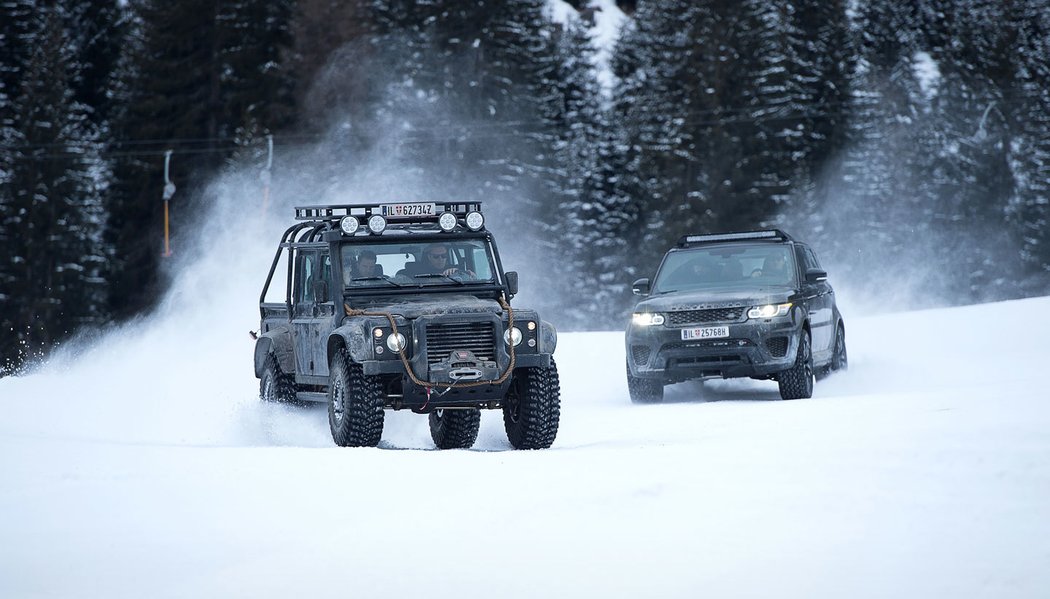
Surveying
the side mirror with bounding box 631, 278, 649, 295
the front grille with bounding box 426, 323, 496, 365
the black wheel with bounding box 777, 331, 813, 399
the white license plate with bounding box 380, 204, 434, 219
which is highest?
the white license plate with bounding box 380, 204, 434, 219

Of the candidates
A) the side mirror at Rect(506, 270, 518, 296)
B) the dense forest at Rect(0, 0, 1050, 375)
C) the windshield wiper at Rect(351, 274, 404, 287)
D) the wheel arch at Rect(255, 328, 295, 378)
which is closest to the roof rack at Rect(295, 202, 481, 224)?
the windshield wiper at Rect(351, 274, 404, 287)

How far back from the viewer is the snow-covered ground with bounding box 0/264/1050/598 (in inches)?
279

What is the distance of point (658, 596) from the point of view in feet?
22.3

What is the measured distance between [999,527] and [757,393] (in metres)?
10.1

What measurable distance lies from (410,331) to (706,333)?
5163 mm

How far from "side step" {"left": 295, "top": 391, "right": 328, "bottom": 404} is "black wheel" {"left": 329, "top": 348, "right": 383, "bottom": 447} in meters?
1.01

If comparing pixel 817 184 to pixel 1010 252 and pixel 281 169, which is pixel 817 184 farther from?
pixel 281 169

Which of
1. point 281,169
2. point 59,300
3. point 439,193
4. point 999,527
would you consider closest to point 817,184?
point 439,193

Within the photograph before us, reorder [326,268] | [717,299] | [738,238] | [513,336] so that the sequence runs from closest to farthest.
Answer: [513,336], [326,268], [717,299], [738,238]

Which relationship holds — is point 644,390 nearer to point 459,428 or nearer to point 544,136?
point 459,428

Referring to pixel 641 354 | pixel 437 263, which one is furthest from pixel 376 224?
pixel 641 354

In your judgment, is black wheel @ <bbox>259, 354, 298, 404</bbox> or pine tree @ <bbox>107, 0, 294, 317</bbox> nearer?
black wheel @ <bbox>259, 354, 298, 404</bbox>

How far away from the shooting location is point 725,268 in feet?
56.0

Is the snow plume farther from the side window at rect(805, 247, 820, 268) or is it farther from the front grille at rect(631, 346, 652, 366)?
the side window at rect(805, 247, 820, 268)
